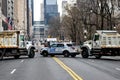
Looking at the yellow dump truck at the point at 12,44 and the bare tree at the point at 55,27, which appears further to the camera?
the bare tree at the point at 55,27

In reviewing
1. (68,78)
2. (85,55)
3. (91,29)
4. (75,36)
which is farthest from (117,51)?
(75,36)

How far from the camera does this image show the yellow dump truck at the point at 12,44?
1757 inches

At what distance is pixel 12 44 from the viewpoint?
148 ft

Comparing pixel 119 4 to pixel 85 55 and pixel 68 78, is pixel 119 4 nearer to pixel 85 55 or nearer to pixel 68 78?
pixel 85 55

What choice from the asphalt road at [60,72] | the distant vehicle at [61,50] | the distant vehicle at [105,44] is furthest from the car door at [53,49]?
the asphalt road at [60,72]

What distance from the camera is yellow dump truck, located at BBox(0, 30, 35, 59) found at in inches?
1757

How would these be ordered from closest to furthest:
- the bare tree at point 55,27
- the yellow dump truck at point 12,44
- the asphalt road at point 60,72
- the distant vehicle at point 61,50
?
the asphalt road at point 60,72
the yellow dump truck at point 12,44
the distant vehicle at point 61,50
the bare tree at point 55,27

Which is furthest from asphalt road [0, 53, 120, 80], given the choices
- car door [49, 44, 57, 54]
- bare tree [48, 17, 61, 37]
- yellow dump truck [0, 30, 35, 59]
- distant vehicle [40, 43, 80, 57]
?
bare tree [48, 17, 61, 37]

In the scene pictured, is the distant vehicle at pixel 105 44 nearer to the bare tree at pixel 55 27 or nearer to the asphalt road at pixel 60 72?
the asphalt road at pixel 60 72

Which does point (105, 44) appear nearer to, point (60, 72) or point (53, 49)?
point (53, 49)

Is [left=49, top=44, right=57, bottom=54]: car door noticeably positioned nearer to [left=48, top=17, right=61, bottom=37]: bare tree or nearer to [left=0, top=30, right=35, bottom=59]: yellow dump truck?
[left=0, top=30, right=35, bottom=59]: yellow dump truck

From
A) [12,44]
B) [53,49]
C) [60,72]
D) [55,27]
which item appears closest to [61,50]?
[53,49]

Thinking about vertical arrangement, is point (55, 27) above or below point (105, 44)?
above

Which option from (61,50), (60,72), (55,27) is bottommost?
(60,72)
